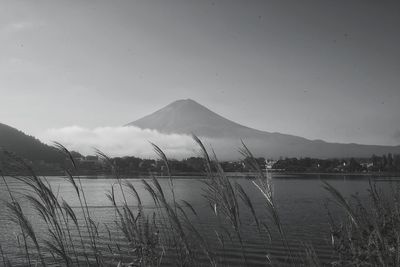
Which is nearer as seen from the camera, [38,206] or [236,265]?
[38,206]

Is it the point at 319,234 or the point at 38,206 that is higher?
the point at 38,206

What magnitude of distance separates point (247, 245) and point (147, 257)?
2574 cm

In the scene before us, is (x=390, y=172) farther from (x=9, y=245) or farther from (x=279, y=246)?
(x=9, y=245)

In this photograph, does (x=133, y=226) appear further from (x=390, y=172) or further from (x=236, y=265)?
(x=236, y=265)

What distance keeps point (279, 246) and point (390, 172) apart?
22.3 metres

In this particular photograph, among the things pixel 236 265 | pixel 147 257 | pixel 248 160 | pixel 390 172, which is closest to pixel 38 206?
pixel 147 257

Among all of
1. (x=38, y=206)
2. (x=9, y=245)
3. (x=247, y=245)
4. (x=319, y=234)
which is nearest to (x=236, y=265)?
(x=247, y=245)

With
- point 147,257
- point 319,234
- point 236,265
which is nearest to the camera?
point 147,257

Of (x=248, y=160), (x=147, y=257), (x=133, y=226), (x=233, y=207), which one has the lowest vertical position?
(x=147, y=257)

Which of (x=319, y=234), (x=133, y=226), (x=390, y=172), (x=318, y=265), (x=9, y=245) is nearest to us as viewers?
(x=318, y=265)

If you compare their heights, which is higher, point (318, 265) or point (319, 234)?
point (318, 265)

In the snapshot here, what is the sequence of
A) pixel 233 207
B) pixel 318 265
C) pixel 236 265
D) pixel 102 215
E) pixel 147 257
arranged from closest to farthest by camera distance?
1. pixel 318 265
2. pixel 233 207
3. pixel 147 257
4. pixel 236 265
5. pixel 102 215

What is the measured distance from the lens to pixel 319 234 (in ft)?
120

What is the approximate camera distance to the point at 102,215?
5188 cm
